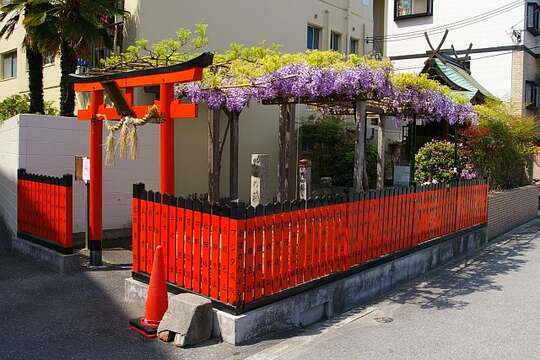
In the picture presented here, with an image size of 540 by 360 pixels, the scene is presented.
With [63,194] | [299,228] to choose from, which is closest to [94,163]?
[63,194]

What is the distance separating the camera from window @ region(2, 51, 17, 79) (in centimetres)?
1853

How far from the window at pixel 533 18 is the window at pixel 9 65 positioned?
23993 mm

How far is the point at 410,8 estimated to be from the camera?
30.8m

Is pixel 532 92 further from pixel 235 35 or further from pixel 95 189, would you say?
pixel 95 189

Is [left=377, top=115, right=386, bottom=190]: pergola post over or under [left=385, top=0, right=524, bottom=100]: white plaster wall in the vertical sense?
under

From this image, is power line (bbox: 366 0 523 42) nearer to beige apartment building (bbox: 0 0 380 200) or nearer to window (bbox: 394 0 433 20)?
window (bbox: 394 0 433 20)

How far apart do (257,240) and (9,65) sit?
56.1 ft

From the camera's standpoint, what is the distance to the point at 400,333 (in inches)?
228

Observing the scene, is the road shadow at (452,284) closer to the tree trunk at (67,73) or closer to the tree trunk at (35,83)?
the tree trunk at (67,73)

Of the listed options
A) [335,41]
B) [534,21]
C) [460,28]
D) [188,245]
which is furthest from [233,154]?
[534,21]

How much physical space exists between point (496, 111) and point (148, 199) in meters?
11.5

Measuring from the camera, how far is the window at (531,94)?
27.1 m

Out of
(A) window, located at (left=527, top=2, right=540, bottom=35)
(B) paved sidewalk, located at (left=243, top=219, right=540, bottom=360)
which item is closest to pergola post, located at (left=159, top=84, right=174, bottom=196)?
(B) paved sidewalk, located at (left=243, top=219, right=540, bottom=360)

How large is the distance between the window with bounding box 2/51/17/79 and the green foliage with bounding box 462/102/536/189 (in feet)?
50.3
